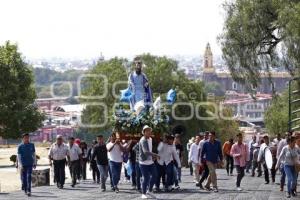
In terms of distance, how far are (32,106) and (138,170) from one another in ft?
154

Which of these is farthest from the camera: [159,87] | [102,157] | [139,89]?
[159,87]

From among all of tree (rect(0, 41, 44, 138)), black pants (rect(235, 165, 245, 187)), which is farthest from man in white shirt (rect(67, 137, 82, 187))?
tree (rect(0, 41, 44, 138))

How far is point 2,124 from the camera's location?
68.8 meters

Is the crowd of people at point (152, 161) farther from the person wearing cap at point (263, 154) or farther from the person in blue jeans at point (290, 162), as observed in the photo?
the person wearing cap at point (263, 154)

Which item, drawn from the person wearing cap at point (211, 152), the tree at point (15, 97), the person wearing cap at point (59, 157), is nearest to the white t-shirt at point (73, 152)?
the person wearing cap at point (59, 157)

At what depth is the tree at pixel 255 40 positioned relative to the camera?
1532 inches

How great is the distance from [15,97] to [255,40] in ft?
105

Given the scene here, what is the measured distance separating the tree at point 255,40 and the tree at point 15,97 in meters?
28.8

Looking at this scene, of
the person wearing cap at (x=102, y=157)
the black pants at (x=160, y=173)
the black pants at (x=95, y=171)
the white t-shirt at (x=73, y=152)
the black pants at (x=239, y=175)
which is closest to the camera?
the black pants at (x=160, y=173)

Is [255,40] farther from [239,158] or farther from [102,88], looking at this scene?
[102,88]

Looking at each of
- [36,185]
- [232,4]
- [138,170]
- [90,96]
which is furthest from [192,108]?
[138,170]

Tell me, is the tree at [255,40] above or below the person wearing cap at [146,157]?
above

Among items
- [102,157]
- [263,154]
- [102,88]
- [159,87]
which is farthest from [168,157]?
[102,88]

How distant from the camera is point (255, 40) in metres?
40.7
